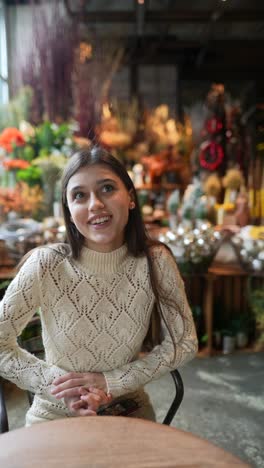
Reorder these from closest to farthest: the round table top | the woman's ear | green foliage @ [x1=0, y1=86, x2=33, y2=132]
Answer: the round table top < the woman's ear < green foliage @ [x1=0, y1=86, x2=33, y2=132]

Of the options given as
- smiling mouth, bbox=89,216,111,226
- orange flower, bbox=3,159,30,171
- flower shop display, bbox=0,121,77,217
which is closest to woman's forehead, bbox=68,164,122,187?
smiling mouth, bbox=89,216,111,226

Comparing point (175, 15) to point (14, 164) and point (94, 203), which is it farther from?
point (94, 203)

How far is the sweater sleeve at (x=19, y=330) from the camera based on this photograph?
1130 millimetres

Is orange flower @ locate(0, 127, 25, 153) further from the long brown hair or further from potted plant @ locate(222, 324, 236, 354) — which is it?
the long brown hair

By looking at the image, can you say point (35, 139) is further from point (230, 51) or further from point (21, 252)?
point (230, 51)

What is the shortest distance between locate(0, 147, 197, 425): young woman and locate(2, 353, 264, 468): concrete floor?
1051 mm

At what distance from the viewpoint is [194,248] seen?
2805 mm

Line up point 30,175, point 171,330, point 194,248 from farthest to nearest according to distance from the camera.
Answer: point 30,175
point 194,248
point 171,330

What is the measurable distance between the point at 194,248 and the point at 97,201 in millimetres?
1780

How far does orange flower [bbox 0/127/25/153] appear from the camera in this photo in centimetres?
368

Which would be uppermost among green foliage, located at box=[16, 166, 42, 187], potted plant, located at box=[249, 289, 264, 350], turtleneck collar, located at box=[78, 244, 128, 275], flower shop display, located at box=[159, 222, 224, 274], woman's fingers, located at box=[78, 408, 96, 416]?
green foliage, located at box=[16, 166, 42, 187]

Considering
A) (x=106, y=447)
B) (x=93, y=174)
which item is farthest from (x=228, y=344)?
(x=106, y=447)

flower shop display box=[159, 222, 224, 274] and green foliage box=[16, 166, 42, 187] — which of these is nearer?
flower shop display box=[159, 222, 224, 274]

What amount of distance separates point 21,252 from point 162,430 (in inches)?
83.6
